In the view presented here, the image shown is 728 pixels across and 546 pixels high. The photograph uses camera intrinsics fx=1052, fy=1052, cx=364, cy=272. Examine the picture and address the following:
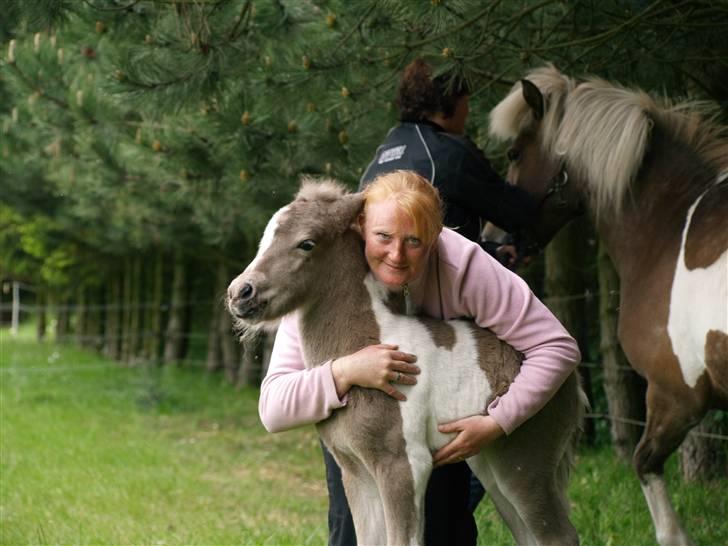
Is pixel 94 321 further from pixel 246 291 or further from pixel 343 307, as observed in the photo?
pixel 246 291

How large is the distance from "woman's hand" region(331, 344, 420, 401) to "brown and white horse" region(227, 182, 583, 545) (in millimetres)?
29

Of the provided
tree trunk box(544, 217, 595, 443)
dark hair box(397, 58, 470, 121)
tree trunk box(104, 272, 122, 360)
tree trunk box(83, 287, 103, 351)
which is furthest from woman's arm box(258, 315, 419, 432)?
tree trunk box(83, 287, 103, 351)

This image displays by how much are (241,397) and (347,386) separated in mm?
11364

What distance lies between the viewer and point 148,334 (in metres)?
18.2

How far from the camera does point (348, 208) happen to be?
2865mm

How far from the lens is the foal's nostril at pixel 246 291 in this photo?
8.91 feet

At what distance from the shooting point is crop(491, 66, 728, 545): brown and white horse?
4281 millimetres

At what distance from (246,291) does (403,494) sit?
66 cm

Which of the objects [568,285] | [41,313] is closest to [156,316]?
[41,313]

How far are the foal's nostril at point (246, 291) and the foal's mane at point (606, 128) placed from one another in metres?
2.58

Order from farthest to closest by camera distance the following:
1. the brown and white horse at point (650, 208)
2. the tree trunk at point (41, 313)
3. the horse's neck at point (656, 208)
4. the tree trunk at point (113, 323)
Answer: the tree trunk at point (41, 313) → the tree trunk at point (113, 323) → the horse's neck at point (656, 208) → the brown and white horse at point (650, 208)

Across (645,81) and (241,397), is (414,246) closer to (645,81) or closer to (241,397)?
(645,81)

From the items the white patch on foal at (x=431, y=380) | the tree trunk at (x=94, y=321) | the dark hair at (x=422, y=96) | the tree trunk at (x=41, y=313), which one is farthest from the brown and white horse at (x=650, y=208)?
the tree trunk at (x=41, y=313)

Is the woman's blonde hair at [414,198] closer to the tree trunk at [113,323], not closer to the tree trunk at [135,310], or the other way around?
the tree trunk at [135,310]
